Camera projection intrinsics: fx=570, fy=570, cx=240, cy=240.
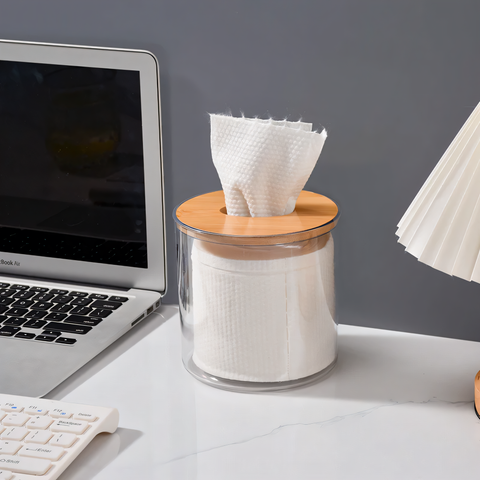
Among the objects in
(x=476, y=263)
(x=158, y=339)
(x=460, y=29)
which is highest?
(x=460, y=29)

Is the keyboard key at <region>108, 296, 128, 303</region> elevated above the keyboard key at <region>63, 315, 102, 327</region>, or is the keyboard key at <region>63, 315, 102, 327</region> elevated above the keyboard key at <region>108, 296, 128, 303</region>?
the keyboard key at <region>63, 315, 102, 327</region>

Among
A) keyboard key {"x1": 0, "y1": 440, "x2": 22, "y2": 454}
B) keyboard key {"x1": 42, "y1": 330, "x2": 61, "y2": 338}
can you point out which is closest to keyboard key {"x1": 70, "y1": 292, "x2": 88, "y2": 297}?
keyboard key {"x1": 42, "y1": 330, "x2": 61, "y2": 338}

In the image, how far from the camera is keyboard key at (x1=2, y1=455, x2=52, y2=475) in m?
0.48

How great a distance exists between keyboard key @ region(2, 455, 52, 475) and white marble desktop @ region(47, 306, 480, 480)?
1.3 inches

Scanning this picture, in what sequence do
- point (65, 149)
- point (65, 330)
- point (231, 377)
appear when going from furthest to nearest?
point (65, 149)
point (65, 330)
point (231, 377)

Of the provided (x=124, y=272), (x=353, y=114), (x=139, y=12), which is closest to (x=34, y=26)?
(x=139, y=12)

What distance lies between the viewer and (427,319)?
2.64 feet

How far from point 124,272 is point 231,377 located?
1.00ft

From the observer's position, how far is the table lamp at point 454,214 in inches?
20.1

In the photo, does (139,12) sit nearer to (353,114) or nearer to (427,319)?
(353,114)

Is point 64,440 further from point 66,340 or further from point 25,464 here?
point 66,340

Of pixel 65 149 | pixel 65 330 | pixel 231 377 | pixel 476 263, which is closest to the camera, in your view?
pixel 476 263

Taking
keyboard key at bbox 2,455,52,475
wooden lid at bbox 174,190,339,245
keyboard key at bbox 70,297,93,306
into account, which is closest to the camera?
keyboard key at bbox 2,455,52,475

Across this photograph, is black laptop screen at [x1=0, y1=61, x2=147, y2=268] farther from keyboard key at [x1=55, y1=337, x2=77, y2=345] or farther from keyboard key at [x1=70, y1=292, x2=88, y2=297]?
keyboard key at [x1=55, y1=337, x2=77, y2=345]
